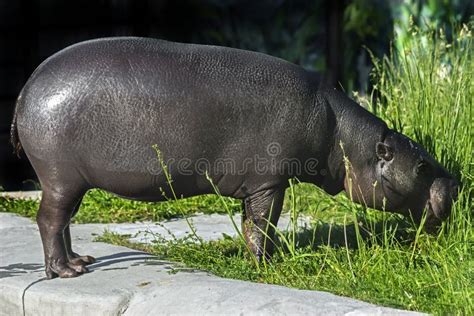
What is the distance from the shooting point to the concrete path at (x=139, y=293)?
4477mm

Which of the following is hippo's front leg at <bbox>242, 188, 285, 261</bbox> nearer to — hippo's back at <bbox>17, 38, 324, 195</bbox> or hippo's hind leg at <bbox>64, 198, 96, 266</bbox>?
hippo's back at <bbox>17, 38, 324, 195</bbox>

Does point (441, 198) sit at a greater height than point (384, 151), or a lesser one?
lesser

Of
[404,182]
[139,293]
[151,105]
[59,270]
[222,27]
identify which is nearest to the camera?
[139,293]

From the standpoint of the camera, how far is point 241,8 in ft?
32.2

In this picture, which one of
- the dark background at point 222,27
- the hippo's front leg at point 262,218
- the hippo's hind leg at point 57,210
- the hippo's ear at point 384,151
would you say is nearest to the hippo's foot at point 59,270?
the hippo's hind leg at point 57,210

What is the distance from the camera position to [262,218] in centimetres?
537

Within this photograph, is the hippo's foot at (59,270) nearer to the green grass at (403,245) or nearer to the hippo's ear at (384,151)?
the green grass at (403,245)

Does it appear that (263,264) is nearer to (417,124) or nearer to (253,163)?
(253,163)

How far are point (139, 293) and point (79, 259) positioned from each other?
0.67 meters

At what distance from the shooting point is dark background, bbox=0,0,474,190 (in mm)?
9602

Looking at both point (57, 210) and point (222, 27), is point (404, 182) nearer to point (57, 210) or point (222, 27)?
point (57, 210)

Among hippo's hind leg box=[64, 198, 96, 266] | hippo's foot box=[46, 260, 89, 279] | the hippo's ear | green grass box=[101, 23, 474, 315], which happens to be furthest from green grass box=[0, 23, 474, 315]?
hippo's foot box=[46, 260, 89, 279]

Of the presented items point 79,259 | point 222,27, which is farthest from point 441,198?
point 222,27

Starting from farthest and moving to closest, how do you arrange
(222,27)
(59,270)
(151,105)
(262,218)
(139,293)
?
(222,27), (262,218), (59,270), (151,105), (139,293)
